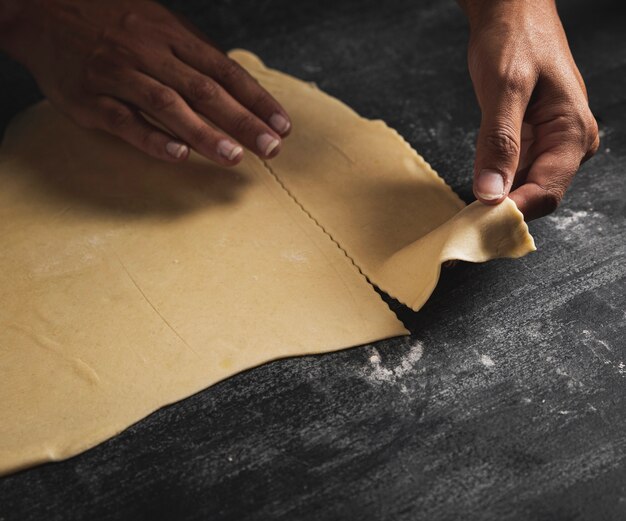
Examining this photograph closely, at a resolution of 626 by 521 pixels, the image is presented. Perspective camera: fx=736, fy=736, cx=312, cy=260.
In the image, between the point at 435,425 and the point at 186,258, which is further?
the point at 186,258

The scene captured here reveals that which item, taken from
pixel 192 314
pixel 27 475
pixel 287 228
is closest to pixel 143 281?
pixel 192 314

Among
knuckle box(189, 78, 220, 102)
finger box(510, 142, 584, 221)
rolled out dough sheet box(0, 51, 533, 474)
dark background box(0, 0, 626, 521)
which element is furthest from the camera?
knuckle box(189, 78, 220, 102)

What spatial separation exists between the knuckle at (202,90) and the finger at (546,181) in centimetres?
74

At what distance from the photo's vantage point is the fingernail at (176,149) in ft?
5.63

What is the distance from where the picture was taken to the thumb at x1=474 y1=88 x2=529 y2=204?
1434 mm

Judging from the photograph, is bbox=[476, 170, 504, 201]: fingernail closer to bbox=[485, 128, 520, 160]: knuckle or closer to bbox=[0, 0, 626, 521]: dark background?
bbox=[485, 128, 520, 160]: knuckle

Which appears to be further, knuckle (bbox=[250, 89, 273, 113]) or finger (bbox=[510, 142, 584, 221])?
knuckle (bbox=[250, 89, 273, 113])

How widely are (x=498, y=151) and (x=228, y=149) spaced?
62 cm

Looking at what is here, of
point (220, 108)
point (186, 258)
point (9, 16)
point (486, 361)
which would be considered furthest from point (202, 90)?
point (486, 361)

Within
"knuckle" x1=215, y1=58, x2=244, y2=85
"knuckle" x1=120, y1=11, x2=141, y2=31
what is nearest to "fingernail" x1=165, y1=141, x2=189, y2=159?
"knuckle" x1=215, y1=58, x2=244, y2=85

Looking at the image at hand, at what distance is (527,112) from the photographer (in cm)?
160

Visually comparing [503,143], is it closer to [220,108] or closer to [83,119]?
[220,108]

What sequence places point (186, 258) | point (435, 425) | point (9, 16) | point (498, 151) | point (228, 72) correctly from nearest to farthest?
1. point (435, 425)
2. point (498, 151)
3. point (186, 258)
4. point (228, 72)
5. point (9, 16)

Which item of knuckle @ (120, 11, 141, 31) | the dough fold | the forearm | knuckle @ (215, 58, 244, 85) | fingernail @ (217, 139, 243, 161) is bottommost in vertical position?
the dough fold
